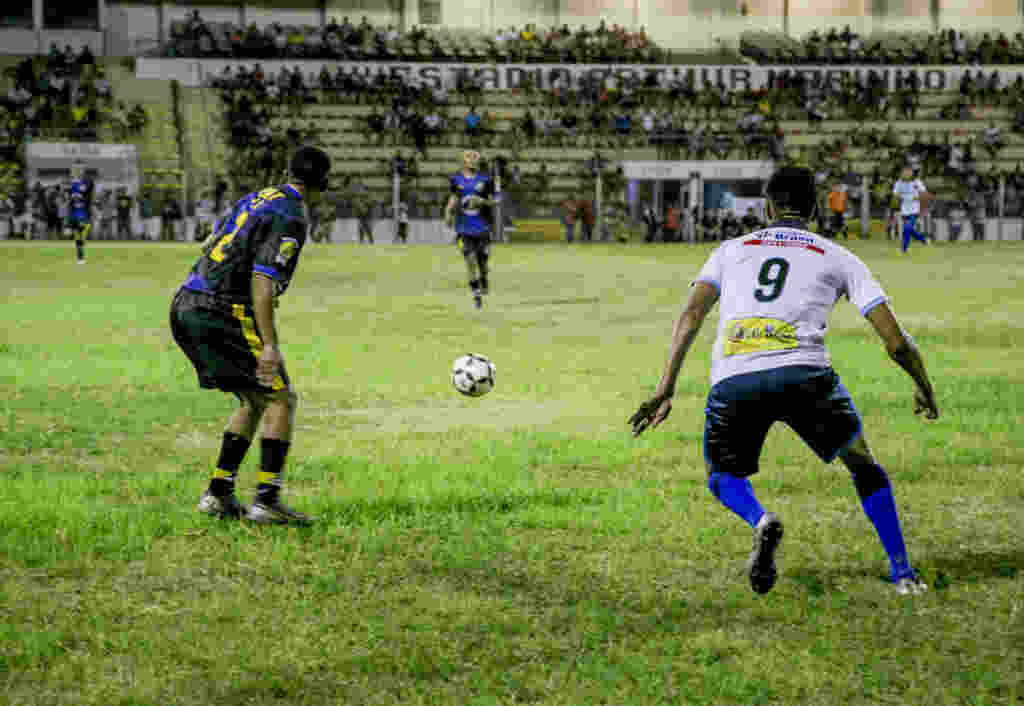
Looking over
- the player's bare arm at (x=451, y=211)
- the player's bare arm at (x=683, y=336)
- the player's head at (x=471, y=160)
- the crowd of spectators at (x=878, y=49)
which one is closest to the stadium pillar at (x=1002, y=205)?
the crowd of spectators at (x=878, y=49)

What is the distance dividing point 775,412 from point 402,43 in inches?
2008

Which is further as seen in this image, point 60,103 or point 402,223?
point 60,103

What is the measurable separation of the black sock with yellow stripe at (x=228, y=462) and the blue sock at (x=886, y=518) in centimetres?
306

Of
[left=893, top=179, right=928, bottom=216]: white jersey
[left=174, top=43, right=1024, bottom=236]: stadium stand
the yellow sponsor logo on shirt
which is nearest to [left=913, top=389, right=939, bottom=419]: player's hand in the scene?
the yellow sponsor logo on shirt

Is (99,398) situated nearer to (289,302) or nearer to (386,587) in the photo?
(386,587)

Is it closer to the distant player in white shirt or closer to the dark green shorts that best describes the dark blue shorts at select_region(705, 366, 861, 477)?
the dark green shorts

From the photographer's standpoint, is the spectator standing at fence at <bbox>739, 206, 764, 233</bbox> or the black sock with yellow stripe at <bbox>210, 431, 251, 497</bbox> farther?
the spectator standing at fence at <bbox>739, 206, 764, 233</bbox>

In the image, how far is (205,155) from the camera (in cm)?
4612

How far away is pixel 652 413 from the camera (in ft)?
16.9

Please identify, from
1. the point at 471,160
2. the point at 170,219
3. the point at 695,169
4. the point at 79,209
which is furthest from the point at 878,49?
the point at 471,160

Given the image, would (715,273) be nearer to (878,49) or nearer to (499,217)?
(499,217)

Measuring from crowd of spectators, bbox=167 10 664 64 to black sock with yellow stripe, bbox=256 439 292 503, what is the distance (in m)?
47.4

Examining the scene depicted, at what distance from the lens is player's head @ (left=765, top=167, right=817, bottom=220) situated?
5277mm

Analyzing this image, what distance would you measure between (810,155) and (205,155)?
907 inches
